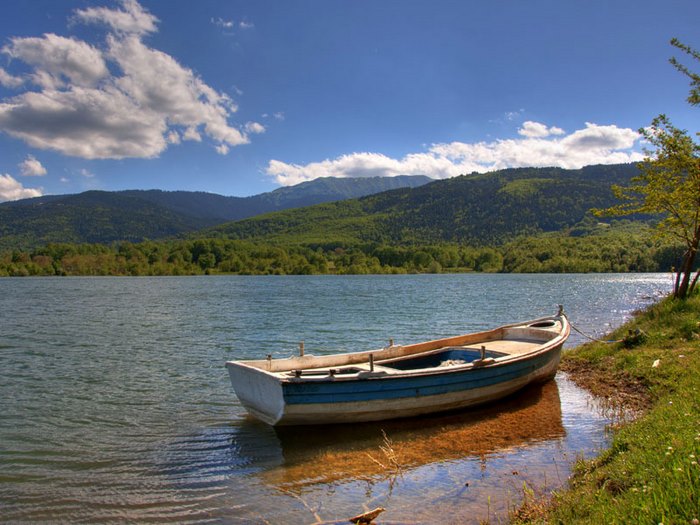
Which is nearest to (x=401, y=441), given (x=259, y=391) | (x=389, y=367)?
(x=389, y=367)

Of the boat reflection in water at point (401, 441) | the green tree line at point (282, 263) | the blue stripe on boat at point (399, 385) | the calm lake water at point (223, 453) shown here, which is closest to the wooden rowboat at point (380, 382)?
the blue stripe on boat at point (399, 385)

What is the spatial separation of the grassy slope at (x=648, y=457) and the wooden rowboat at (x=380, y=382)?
2.89m

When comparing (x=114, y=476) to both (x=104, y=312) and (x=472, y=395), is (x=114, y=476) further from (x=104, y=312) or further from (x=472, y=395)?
(x=104, y=312)

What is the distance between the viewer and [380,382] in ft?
44.1

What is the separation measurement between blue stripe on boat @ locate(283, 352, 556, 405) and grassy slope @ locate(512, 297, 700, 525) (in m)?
3.45

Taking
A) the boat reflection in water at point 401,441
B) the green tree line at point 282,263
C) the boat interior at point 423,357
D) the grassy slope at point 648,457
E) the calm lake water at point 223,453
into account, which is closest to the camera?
the grassy slope at point 648,457

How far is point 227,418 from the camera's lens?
15656 mm

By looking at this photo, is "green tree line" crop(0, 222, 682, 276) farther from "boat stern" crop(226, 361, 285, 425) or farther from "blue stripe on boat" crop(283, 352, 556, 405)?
"boat stern" crop(226, 361, 285, 425)

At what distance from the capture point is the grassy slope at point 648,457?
548 cm

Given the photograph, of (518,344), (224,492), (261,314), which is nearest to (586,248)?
(261,314)

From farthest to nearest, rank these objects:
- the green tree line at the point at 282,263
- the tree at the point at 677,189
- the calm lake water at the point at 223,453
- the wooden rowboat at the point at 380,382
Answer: the green tree line at the point at 282,263 → the tree at the point at 677,189 → the wooden rowboat at the point at 380,382 → the calm lake water at the point at 223,453

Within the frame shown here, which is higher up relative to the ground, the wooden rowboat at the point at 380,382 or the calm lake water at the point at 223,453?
the wooden rowboat at the point at 380,382

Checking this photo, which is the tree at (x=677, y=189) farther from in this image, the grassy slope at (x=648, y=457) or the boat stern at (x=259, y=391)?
the boat stern at (x=259, y=391)

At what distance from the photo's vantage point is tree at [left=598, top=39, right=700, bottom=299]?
66.8ft
